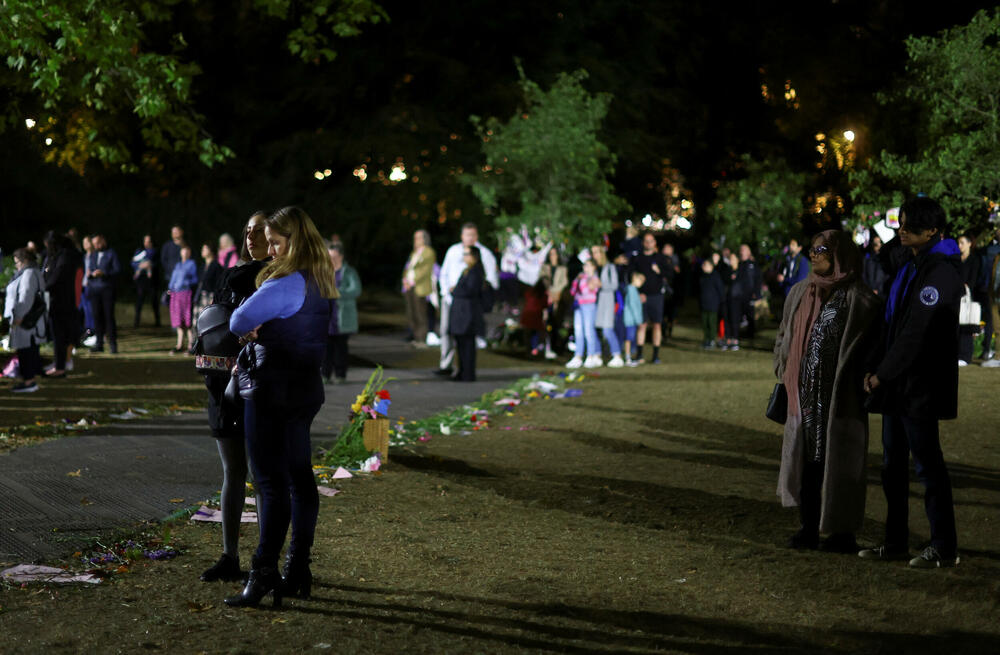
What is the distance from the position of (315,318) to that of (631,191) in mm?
42435

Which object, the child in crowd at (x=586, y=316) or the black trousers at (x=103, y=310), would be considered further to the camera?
the black trousers at (x=103, y=310)

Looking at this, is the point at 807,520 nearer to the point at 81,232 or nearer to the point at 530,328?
the point at 530,328

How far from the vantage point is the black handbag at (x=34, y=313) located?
1357cm

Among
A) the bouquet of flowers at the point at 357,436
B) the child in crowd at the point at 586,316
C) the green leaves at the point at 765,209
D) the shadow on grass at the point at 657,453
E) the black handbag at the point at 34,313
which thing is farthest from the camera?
the green leaves at the point at 765,209

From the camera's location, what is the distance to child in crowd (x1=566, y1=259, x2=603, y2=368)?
18.1 m

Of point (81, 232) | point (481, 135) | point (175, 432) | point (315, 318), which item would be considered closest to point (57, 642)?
point (315, 318)

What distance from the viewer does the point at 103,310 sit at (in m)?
19.4

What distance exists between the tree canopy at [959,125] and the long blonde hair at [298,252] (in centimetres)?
1649

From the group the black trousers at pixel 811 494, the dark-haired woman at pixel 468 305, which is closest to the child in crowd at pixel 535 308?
the dark-haired woman at pixel 468 305

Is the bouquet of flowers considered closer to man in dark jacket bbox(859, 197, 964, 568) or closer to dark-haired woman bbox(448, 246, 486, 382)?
man in dark jacket bbox(859, 197, 964, 568)

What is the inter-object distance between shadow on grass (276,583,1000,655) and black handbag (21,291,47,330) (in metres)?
8.91

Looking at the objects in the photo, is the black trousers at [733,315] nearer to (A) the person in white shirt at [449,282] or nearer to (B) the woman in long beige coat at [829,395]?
(A) the person in white shirt at [449,282]

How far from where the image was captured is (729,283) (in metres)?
21.5

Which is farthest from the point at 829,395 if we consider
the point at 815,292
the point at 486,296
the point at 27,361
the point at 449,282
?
the point at 27,361
